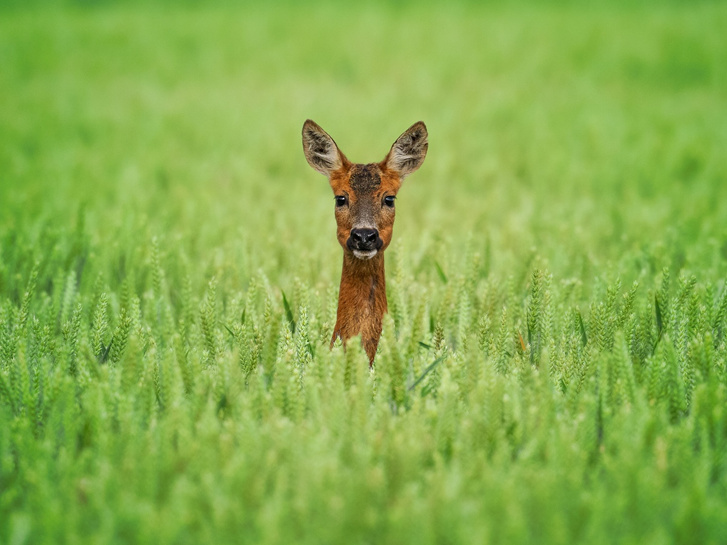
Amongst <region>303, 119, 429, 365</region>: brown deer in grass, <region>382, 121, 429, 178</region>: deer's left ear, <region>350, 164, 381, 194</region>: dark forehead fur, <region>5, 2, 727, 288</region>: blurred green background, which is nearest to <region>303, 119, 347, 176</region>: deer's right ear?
<region>303, 119, 429, 365</region>: brown deer in grass

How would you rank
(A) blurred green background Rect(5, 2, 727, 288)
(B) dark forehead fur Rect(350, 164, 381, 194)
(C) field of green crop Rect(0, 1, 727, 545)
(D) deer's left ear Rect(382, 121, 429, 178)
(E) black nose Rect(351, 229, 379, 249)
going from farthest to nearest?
(A) blurred green background Rect(5, 2, 727, 288), (D) deer's left ear Rect(382, 121, 429, 178), (B) dark forehead fur Rect(350, 164, 381, 194), (E) black nose Rect(351, 229, 379, 249), (C) field of green crop Rect(0, 1, 727, 545)

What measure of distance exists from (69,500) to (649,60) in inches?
521

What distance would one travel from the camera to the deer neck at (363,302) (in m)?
3.68

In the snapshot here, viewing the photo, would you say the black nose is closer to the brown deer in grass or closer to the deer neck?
the brown deer in grass

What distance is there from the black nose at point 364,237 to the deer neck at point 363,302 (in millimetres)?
138

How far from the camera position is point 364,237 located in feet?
11.9

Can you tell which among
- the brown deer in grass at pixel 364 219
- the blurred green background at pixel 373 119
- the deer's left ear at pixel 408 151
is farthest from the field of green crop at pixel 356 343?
the deer's left ear at pixel 408 151

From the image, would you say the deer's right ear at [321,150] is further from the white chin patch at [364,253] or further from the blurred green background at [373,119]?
the blurred green background at [373,119]

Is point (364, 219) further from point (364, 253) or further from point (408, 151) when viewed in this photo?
point (408, 151)

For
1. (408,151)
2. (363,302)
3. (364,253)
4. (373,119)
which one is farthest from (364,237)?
(373,119)

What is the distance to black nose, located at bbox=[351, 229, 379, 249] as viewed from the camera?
3.63 meters

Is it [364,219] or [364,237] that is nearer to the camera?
[364,237]

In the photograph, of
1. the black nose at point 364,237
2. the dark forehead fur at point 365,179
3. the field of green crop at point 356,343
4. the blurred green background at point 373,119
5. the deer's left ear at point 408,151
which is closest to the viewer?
the field of green crop at point 356,343

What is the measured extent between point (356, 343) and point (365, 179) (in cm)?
117
